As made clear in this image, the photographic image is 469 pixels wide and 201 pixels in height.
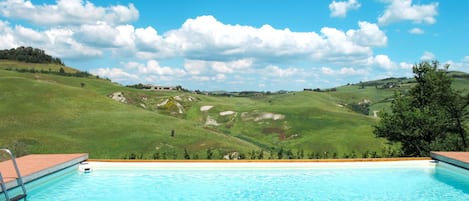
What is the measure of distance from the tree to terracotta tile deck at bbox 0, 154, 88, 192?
645 inches

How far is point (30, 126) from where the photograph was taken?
140 feet

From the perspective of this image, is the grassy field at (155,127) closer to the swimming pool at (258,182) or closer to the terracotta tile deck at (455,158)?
the swimming pool at (258,182)

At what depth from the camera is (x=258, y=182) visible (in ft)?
51.4

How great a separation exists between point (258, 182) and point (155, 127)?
1242 inches

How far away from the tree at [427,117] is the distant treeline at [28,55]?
110 meters

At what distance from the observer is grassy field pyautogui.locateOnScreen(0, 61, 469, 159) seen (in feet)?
119

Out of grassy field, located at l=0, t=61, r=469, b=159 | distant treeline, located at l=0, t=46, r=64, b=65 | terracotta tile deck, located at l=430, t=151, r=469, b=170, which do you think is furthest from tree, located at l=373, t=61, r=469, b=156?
distant treeline, located at l=0, t=46, r=64, b=65

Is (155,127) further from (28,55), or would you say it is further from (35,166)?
(28,55)

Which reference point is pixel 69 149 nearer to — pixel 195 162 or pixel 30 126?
pixel 30 126

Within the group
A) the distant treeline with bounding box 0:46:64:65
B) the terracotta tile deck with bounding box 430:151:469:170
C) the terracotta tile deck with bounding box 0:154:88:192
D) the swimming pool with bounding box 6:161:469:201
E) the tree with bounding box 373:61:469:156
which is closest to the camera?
the terracotta tile deck with bounding box 0:154:88:192

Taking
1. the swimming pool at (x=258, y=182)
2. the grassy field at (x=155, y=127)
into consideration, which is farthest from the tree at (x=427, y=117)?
the swimming pool at (x=258, y=182)

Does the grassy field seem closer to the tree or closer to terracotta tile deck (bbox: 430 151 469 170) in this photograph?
the tree

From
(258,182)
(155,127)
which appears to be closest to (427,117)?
(258,182)

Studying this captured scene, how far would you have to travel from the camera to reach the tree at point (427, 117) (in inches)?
867
